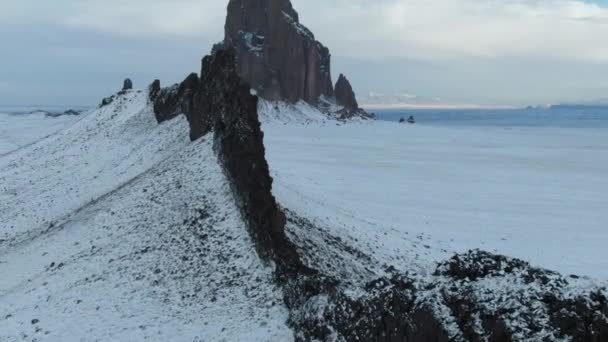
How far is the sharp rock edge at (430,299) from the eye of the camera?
9742mm

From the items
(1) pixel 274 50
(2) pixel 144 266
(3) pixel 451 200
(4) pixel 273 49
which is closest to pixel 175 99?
(3) pixel 451 200

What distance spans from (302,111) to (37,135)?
59408mm

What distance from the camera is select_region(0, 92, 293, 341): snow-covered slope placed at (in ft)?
52.6

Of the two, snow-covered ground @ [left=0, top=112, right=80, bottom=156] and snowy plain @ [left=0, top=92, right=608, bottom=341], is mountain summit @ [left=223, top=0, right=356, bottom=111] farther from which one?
snowy plain @ [left=0, top=92, right=608, bottom=341]

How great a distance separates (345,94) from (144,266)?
136 meters

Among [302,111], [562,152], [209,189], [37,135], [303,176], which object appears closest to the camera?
[209,189]

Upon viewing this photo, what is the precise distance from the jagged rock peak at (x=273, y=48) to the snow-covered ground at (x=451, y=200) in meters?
58.8

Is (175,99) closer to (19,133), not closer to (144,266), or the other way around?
(144,266)

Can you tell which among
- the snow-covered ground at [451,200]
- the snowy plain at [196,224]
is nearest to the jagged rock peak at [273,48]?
the snow-covered ground at [451,200]

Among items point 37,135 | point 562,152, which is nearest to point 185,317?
point 562,152

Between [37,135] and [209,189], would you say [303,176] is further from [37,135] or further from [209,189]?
[37,135]

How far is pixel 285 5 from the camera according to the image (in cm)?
13900

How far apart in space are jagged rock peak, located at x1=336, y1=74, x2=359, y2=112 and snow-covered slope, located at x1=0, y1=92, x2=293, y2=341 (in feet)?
400

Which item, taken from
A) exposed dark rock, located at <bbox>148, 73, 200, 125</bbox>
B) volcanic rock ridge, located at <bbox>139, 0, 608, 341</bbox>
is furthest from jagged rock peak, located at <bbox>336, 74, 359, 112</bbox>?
volcanic rock ridge, located at <bbox>139, 0, 608, 341</bbox>
